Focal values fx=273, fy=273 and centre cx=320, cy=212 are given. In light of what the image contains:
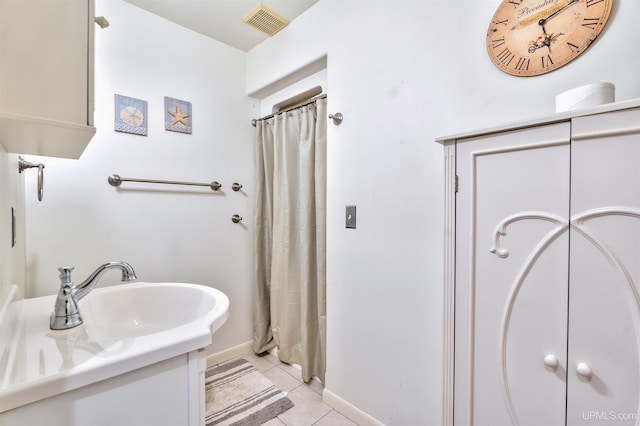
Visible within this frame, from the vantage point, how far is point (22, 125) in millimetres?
637

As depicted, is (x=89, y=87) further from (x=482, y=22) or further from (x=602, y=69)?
(x=602, y=69)

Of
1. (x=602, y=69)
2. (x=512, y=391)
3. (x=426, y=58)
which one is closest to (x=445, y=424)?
(x=512, y=391)

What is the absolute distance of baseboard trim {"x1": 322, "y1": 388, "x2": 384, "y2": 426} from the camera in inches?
56.7

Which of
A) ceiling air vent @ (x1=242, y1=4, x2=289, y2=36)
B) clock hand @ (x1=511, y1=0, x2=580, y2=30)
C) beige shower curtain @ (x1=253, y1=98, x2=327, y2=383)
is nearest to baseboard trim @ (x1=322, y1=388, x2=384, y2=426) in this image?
beige shower curtain @ (x1=253, y1=98, x2=327, y2=383)

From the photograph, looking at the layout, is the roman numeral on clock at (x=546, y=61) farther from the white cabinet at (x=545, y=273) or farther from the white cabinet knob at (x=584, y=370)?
the white cabinet knob at (x=584, y=370)

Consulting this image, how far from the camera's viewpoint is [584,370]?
2.27 feet

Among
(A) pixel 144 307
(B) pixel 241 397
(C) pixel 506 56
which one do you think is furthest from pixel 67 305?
(C) pixel 506 56

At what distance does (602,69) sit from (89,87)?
1.46m

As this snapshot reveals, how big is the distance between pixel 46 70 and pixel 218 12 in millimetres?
1507

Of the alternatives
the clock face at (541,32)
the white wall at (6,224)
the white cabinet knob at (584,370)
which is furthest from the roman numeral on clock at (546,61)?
the white wall at (6,224)

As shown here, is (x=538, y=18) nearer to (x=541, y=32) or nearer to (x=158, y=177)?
(x=541, y=32)

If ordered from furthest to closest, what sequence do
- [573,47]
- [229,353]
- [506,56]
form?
[229,353] < [506,56] < [573,47]

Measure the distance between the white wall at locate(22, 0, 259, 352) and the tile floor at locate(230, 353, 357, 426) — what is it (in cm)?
33

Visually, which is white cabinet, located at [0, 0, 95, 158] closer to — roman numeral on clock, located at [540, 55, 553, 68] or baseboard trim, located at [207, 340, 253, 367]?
roman numeral on clock, located at [540, 55, 553, 68]
